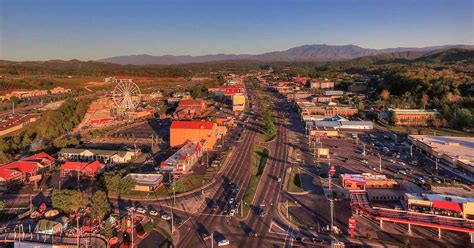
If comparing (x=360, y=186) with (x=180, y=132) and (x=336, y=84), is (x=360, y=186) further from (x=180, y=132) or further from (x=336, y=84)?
(x=336, y=84)

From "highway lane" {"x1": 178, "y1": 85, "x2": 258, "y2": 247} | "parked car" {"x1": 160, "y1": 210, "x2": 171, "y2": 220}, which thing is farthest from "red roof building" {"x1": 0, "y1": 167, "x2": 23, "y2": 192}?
"highway lane" {"x1": 178, "y1": 85, "x2": 258, "y2": 247}

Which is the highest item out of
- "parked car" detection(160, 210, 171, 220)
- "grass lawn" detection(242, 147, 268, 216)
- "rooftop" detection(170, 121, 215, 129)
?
"rooftop" detection(170, 121, 215, 129)

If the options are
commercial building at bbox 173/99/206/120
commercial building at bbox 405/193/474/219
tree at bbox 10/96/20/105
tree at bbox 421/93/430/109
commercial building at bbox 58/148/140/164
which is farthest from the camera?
tree at bbox 10/96/20/105

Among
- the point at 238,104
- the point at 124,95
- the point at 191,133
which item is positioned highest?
the point at 124,95

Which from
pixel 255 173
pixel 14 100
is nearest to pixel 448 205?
pixel 255 173

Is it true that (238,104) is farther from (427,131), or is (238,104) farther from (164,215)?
(164,215)

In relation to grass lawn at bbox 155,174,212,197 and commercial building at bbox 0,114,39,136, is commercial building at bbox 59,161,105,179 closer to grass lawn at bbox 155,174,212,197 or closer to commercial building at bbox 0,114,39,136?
grass lawn at bbox 155,174,212,197
